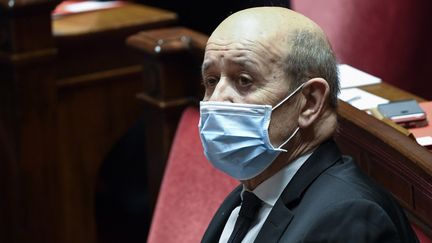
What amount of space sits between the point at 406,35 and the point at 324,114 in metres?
1.00

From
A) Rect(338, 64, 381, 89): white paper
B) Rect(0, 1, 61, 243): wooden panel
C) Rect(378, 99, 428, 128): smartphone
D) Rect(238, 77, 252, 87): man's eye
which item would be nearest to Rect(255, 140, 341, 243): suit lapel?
Rect(238, 77, 252, 87): man's eye

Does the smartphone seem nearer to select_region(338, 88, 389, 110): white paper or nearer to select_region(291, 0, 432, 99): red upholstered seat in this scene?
select_region(338, 88, 389, 110): white paper

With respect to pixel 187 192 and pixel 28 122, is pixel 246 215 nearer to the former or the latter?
pixel 187 192

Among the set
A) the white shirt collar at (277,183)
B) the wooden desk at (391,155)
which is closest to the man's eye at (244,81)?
the white shirt collar at (277,183)

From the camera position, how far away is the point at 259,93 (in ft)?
3.82

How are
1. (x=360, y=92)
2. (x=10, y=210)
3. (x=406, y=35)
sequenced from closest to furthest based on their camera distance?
(x=360, y=92) < (x=406, y=35) < (x=10, y=210)

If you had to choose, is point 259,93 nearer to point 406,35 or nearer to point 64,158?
point 406,35

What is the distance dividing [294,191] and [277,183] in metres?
0.04

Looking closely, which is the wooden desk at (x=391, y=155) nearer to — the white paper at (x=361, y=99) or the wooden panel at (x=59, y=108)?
the white paper at (x=361, y=99)

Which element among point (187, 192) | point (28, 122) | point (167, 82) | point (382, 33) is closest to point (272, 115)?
point (187, 192)

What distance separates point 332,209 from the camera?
1.07 meters

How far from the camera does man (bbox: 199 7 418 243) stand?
1145 millimetres

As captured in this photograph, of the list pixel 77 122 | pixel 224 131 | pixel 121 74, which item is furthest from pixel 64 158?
pixel 224 131

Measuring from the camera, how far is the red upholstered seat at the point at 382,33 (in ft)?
6.84
